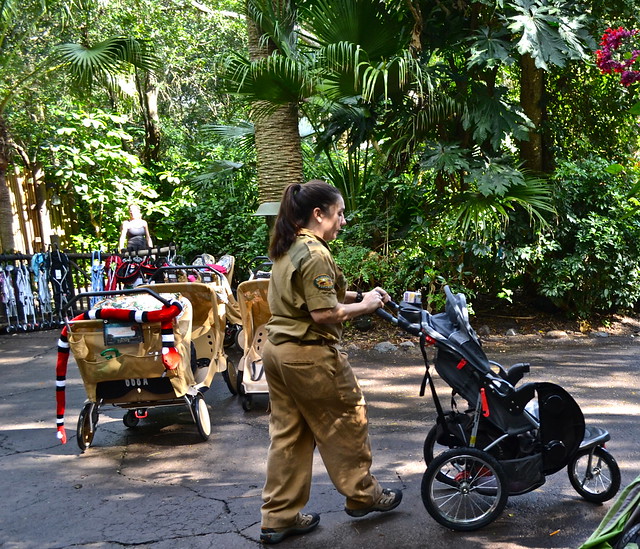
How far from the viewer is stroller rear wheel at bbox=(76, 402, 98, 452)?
5.37 meters

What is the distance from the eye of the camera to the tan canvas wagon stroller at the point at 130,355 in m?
5.15

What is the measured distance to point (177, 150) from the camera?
52.3 ft

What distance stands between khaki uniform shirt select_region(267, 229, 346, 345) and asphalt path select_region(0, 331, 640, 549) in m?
1.21

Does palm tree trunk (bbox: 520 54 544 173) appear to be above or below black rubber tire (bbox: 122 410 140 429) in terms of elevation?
above

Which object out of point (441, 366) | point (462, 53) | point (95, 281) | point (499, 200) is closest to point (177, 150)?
point (95, 281)

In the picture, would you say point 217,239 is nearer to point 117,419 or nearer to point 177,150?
point 177,150

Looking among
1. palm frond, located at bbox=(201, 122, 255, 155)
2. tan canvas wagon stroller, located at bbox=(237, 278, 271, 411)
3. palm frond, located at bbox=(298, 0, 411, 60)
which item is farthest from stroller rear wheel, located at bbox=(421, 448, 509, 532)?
palm frond, located at bbox=(201, 122, 255, 155)

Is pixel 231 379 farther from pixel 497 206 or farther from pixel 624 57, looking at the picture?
pixel 624 57

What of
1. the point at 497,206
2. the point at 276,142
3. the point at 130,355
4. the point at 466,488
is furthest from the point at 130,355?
the point at 497,206

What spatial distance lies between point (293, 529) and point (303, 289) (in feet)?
4.59

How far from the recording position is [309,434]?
3.88 metres

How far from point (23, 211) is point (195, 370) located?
7.76m

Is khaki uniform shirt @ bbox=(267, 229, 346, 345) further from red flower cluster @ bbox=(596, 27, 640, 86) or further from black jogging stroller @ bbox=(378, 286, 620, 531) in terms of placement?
red flower cluster @ bbox=(596, 27, 640, 86)

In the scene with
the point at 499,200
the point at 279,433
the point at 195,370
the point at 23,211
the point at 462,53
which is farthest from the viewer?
the point at 23,211
